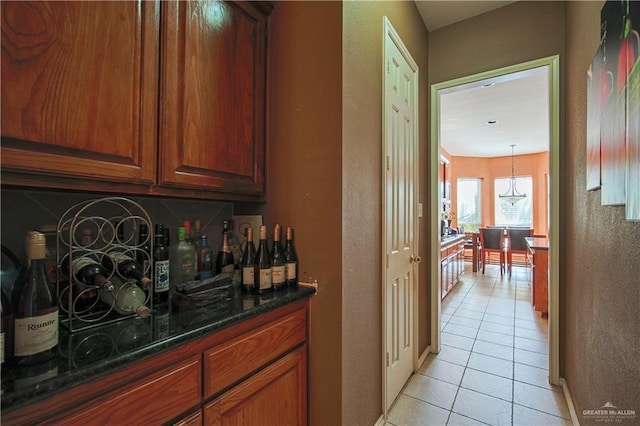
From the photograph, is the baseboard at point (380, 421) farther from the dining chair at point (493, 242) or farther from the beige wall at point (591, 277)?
the dining chair at point (493, 242)

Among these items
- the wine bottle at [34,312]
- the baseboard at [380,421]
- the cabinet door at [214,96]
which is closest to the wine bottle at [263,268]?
the cabinet door at [214,96]

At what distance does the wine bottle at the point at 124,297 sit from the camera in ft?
3.26

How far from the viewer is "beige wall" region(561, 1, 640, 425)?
3.10 feet

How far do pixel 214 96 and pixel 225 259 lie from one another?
0.77 m

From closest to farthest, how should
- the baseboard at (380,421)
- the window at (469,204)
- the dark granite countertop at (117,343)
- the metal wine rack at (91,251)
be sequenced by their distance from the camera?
the dark granite countertop at (117,343)
the metal wine rack at (91,251)
the baseboard at (380,421)
the window at (469,204)

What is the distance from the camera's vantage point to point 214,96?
1.25m

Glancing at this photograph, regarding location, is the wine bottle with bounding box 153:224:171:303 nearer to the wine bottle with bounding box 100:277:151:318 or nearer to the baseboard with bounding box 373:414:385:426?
the wine bottle with bounding box 100:277:151:318

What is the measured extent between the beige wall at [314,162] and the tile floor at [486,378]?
33.5 inches

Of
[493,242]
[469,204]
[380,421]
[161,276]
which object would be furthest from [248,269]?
[469,204]

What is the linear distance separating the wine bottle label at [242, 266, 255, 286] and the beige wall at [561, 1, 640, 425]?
137 cm

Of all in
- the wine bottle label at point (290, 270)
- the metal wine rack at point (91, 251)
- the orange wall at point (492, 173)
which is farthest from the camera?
the orange wall at point (492, 173)

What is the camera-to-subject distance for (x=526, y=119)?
4809 mm

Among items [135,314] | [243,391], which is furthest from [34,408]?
[243,391]

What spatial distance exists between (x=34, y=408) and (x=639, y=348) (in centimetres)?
159
